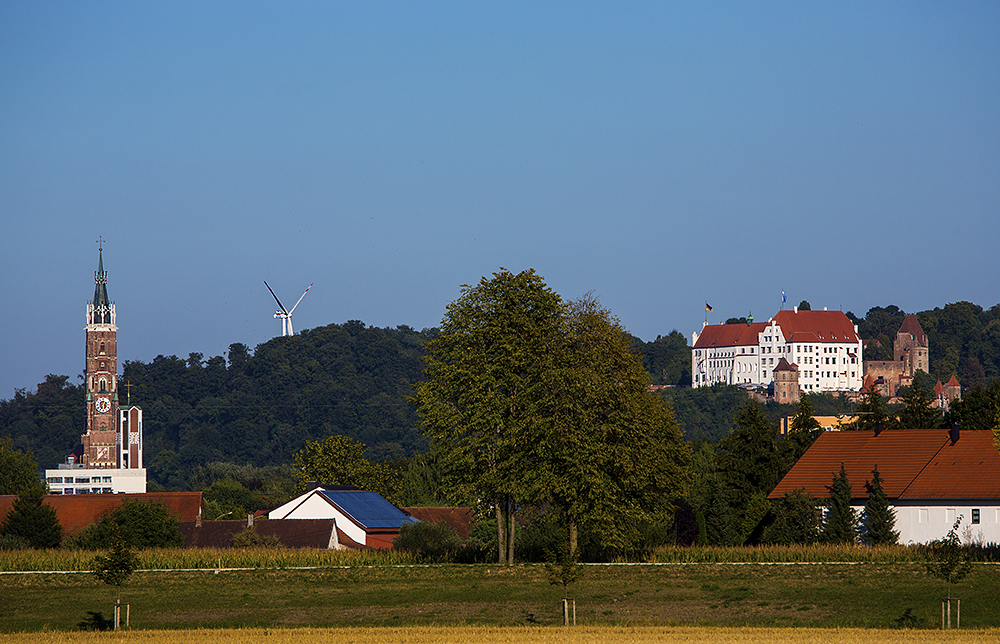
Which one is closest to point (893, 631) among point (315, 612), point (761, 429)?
point (315, 612)

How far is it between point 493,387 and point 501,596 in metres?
9.90

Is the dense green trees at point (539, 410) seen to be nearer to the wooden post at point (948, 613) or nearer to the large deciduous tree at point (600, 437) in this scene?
the large deciduous tree at point (600, 437)

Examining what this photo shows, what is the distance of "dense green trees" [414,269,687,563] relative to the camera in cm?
4853

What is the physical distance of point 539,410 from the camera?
49188 mm

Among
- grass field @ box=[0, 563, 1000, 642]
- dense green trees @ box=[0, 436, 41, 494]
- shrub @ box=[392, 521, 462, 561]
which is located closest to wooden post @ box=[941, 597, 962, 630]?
grass field @ box=[0, 563, 1000, 642]

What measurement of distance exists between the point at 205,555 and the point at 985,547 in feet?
87.6

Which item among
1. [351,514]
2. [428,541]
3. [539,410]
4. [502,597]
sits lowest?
[502,597]

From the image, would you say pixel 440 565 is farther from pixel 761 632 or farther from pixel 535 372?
pixel 761 632

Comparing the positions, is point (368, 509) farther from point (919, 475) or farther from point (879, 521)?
point (879, 521)

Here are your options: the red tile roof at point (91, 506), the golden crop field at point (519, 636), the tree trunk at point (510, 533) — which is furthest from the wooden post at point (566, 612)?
the red tile roof at point (91, 506)

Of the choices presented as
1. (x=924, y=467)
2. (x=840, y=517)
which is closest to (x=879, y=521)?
(x=840, y=517)

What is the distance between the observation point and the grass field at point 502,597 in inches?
1515

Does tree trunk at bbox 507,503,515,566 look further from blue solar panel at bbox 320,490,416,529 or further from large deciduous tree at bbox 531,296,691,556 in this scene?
blue solar panel at bbox 320,490,416,529

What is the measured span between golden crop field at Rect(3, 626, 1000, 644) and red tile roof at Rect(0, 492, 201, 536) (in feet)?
139
